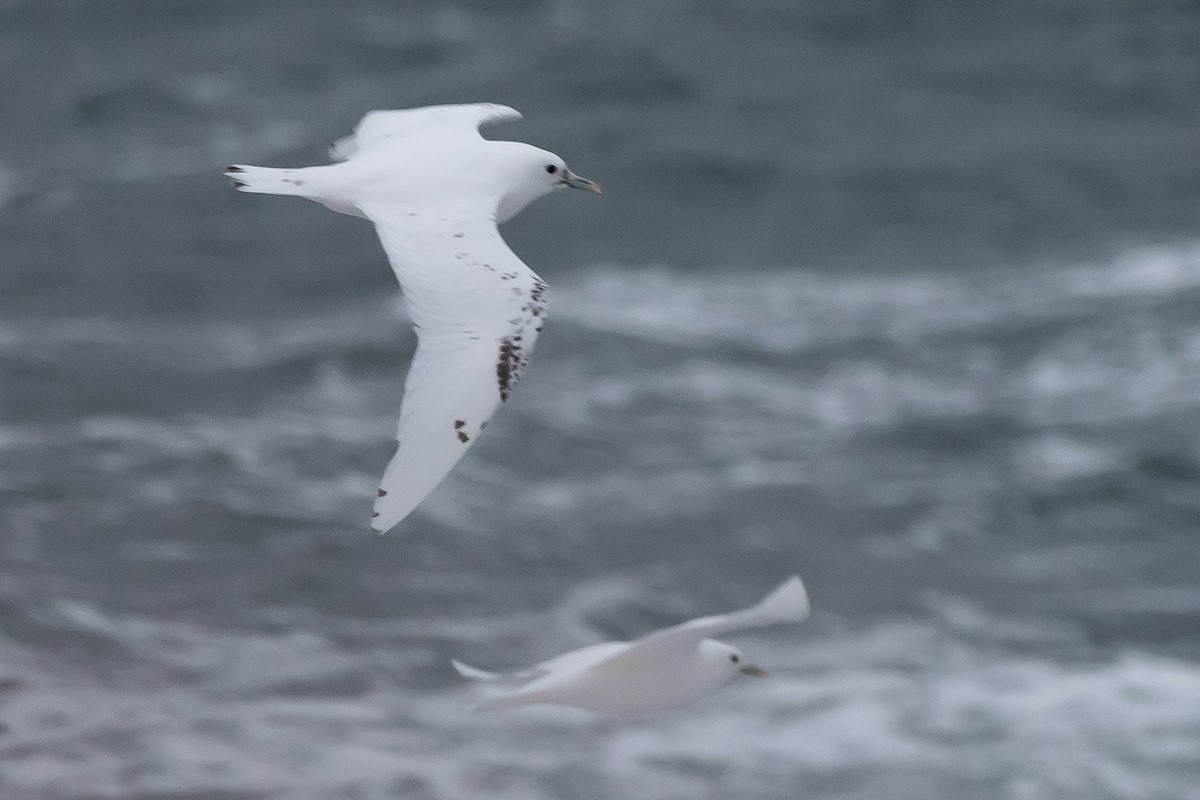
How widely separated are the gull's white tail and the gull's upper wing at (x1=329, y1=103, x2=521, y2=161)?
30.3 inches

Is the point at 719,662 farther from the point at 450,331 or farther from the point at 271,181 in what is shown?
the point at 271,181

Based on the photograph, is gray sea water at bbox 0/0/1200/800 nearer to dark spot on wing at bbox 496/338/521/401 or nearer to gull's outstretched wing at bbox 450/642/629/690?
gull's outstretched wing at bbox 450/642/629/690

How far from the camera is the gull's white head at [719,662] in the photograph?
5652 mm

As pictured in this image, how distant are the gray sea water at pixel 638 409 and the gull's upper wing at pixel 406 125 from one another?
10.2 ft

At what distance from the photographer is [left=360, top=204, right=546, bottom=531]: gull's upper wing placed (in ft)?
12.0

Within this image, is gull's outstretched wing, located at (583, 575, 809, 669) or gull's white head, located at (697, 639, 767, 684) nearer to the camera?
gull's outstretched wing, located at (583, 575, 809, 669)

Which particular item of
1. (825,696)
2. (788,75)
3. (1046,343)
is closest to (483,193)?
(825,696)

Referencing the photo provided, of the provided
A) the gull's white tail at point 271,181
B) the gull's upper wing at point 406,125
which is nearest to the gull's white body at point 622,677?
the gull's white tail at point 271,181

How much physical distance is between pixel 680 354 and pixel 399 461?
8.82 meters

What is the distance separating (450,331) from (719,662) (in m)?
2.15

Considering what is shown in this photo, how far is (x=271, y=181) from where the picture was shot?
14.7 feet

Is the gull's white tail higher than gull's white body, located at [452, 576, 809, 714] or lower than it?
higher

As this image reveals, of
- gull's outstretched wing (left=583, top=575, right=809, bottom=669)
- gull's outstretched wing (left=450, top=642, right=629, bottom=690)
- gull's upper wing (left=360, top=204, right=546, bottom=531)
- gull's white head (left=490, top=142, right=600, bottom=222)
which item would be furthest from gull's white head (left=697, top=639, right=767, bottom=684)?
gull's upper wing (left=360, top=204, right=546, bottom=531)

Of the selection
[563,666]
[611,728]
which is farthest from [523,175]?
[611,728]
